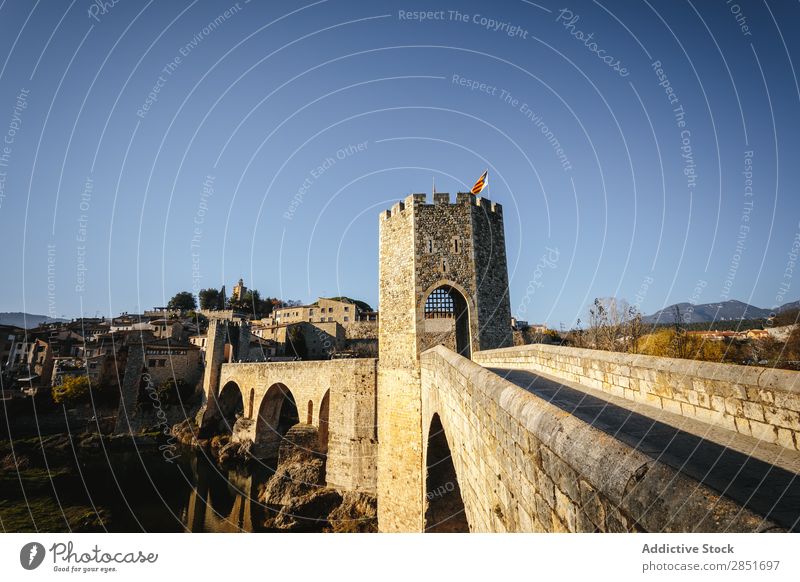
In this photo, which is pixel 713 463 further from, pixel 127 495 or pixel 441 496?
pixel 127 495

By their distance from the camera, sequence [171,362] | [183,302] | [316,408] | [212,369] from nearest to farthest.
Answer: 1. [316,408]
2. [212,369]
3. [171,362]
4. [183,302]

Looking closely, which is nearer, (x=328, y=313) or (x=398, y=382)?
(x=398, y=382)

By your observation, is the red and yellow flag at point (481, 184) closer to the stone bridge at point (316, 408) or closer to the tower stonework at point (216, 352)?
the stone bridge at point (316, 408)

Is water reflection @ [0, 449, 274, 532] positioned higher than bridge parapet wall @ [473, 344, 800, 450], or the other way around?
bridge parapet wall @ [473, 344, 800, 450]

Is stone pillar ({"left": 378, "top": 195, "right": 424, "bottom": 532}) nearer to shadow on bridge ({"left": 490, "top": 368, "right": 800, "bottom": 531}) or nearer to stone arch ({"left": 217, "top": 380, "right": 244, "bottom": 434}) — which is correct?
shadow on bridge ({"left": 490, "top": 368, "right": 800, "bottom": 531})

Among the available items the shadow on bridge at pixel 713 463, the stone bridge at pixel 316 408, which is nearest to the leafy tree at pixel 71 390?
the stone bridge at pixel 316 408

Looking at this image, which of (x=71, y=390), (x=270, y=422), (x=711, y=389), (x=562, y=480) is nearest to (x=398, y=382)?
(x=711, y=389)

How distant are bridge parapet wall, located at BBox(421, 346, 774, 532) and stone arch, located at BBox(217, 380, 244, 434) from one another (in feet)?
118

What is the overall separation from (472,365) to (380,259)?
936 cm

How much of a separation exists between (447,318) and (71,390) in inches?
1558

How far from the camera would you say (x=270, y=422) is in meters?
30.1

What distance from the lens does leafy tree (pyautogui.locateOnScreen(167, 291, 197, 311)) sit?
69812 millimetres
